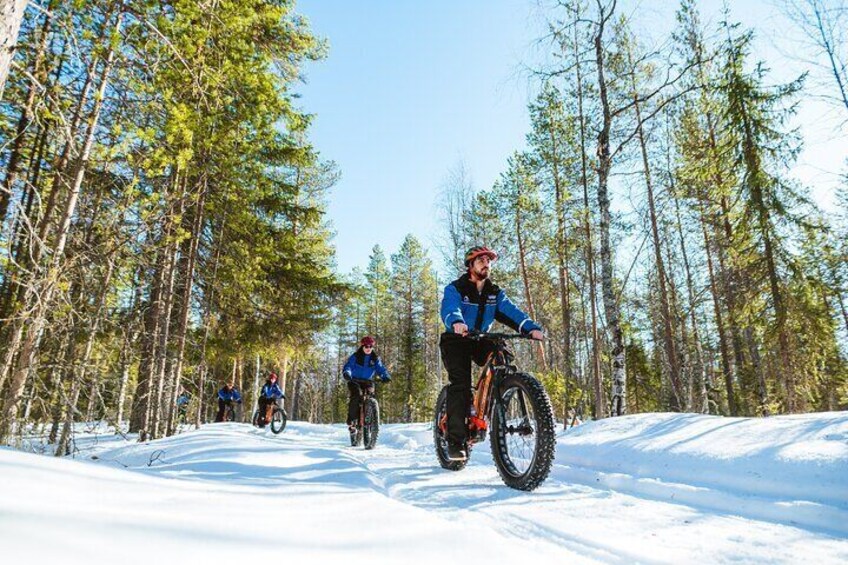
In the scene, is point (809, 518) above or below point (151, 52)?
below

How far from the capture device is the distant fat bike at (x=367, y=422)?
875cm

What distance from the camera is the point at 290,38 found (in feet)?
41.1

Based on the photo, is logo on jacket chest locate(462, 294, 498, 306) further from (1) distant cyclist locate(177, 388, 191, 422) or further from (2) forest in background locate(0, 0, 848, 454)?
(1) distant cyclist locate(177, 388, 191, 422)

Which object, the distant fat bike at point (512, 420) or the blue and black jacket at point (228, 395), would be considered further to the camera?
the blue and black jacket at point (228, 395)

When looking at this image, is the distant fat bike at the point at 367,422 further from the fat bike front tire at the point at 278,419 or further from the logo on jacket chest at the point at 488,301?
the fat bike front tire at the point at 278,419

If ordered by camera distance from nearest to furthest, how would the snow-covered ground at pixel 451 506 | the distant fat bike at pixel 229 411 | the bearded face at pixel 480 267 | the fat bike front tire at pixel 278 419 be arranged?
the snow-covered ground at pixel 451 506
the bearded face at pixel 480 267
the fat bike front tire at pixel 278 419
the distant fat bike at pixel 229 411

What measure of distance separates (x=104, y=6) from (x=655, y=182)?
1969cm

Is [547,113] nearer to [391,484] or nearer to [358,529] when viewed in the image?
[391,484]

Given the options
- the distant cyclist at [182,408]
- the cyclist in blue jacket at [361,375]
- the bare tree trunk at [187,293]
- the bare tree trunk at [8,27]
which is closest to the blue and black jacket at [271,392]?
the distant cyclist at [182,408]

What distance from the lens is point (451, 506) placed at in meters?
3.26

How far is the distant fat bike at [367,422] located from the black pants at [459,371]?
13.9 feet

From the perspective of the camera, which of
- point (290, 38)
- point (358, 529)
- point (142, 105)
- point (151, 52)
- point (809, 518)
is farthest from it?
point (290, 38)

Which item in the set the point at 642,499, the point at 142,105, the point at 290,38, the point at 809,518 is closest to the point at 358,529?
the point at 642,499

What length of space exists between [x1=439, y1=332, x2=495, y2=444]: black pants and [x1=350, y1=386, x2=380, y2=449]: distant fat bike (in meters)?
4.24
